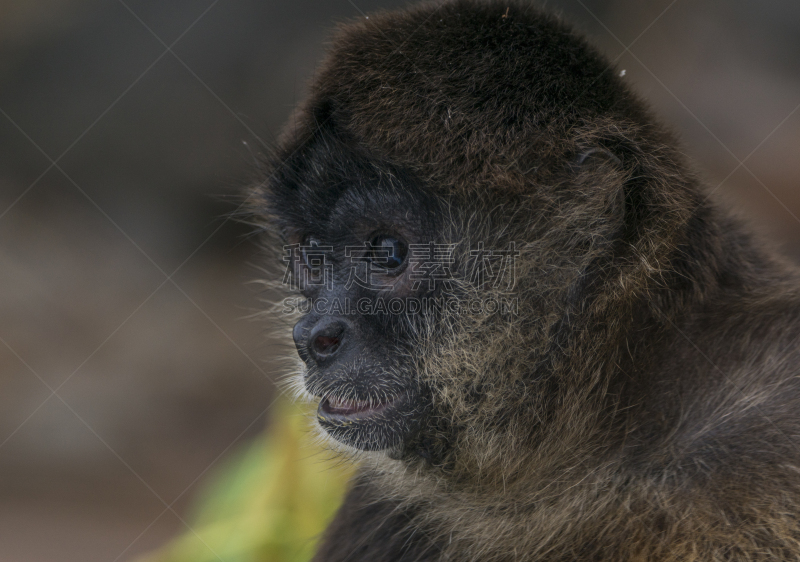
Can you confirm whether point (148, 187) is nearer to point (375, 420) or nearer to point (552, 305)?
point (375, 420)

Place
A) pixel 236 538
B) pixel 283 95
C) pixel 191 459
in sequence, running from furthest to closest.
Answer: pixel 191 459
pixel 283 95
pixel 236 538


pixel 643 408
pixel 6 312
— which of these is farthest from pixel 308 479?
pixel 6 312

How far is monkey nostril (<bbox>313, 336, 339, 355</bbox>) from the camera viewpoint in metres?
3.11

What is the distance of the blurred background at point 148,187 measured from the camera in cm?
972

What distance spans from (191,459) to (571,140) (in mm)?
10111

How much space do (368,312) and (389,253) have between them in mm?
278

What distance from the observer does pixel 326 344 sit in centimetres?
313

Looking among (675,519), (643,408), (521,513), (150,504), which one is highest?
(643,408)

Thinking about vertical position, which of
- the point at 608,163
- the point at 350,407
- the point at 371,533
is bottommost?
the point at 371,533

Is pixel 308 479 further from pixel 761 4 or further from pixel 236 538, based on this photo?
pixel 761 4

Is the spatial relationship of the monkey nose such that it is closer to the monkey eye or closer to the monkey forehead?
the monkey eye

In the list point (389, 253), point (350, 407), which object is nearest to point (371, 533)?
point (350, 407)

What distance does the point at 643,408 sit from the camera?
9.62 ft

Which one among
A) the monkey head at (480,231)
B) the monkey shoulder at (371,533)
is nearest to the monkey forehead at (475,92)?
the monkey head at (480,231)
